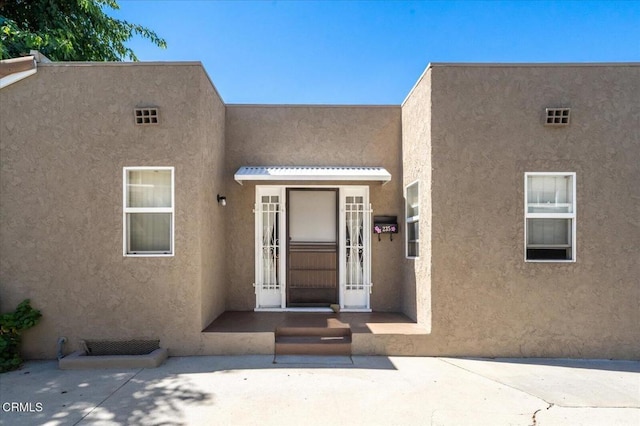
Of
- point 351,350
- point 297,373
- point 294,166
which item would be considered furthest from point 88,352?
point 294,166

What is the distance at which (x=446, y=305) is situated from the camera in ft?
22.4

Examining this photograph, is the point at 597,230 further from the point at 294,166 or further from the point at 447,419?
the point at 294,166

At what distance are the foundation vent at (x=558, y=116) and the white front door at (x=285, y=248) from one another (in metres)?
3.93

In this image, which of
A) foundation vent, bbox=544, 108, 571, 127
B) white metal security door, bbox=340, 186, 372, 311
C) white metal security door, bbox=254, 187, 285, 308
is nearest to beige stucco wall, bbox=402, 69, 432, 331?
white metal security door, bbox=340, 186, 372, 311

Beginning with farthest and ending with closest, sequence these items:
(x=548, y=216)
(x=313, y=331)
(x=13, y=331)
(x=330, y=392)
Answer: (x=313, y=331)
(x=548, y=216)
(x=13, y=331)
(x=330, y=392)

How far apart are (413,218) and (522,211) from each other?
210 centimetres

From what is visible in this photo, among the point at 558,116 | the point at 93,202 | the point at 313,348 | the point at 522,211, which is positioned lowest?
the point at 313,348

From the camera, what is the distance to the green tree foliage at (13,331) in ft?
20.3

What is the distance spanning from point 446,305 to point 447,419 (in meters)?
2.55

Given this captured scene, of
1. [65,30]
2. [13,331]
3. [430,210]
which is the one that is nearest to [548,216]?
[430,210]

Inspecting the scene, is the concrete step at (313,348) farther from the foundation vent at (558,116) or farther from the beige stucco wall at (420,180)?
the foundation vent at (558,116)

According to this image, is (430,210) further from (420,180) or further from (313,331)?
(313,331)

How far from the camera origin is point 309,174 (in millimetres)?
8016

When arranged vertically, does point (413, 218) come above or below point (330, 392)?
above
